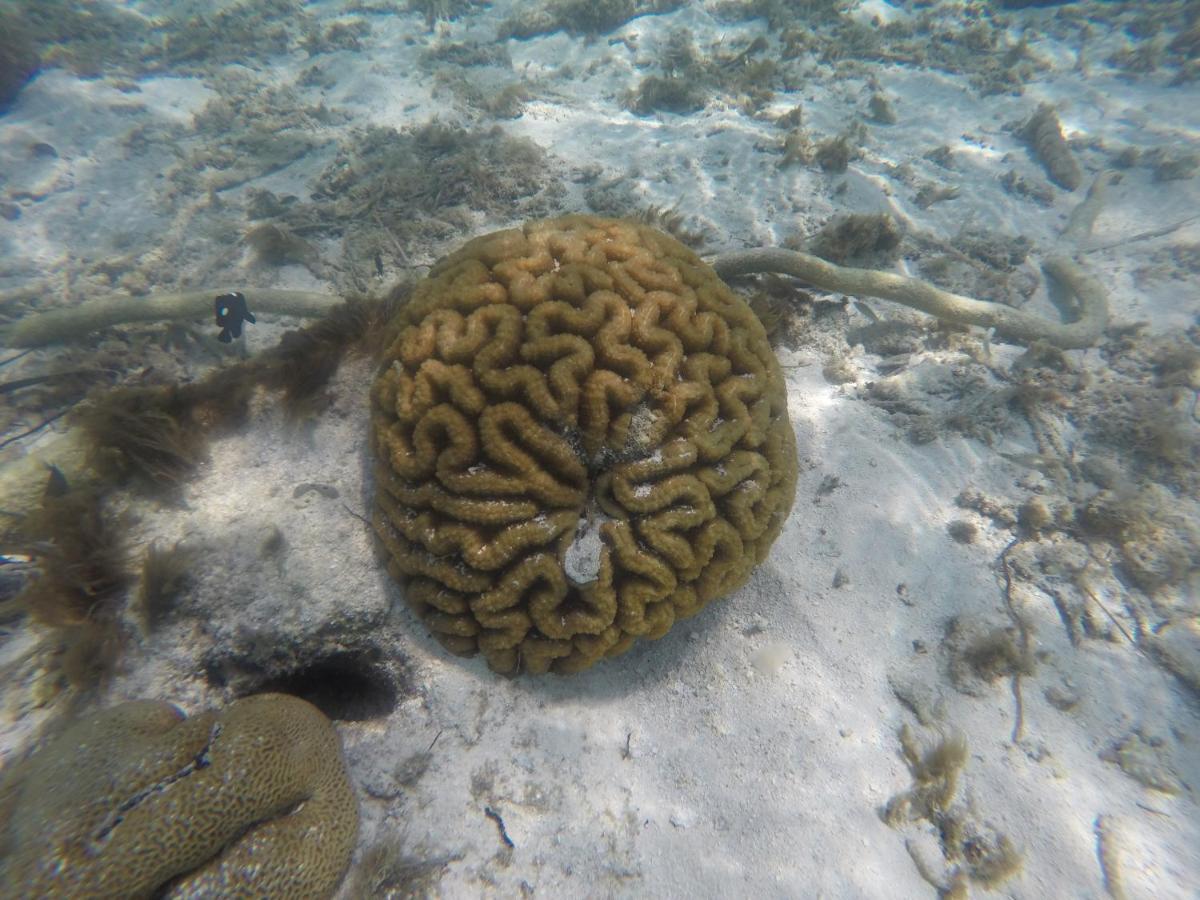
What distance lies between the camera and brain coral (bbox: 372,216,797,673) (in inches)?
128

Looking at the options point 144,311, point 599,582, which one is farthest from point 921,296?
point 144,311

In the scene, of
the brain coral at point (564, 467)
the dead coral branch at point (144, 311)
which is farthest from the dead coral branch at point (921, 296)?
the dead coral branch at point (144, 311)

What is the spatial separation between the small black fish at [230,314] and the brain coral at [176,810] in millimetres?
3498

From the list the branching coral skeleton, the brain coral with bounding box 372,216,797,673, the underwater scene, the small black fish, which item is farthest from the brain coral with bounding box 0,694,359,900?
the branching coral skeleton

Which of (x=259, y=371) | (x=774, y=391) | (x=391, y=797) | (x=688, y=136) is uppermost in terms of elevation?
(x=688, y=136)

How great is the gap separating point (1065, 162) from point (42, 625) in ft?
44.8

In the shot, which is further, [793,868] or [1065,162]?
[1065,162]

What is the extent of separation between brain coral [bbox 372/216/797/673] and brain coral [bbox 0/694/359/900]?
1.07 meters

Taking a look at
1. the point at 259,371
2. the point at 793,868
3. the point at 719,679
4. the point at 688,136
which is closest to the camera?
the point at 793,868

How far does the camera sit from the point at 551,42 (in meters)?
12.4

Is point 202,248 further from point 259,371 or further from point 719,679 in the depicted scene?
point 719,679

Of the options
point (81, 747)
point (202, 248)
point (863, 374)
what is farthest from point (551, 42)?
point (81, 747)

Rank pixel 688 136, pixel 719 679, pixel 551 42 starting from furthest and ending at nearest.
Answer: pixel 551 42
pixel 688 136
pixel 719 679

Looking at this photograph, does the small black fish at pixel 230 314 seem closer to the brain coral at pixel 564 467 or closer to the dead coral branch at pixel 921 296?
the brain coral at pixel 564 467
